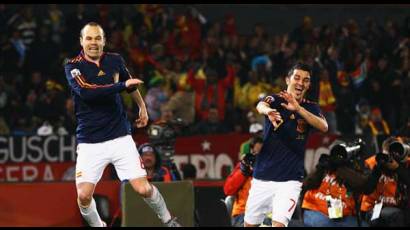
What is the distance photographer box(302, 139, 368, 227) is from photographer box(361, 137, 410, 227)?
217 millimetres

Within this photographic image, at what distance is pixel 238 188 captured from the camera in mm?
11617

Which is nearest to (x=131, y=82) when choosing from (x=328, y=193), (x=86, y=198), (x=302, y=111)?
(x=86, y=198)

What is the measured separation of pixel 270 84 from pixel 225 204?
21.4ft

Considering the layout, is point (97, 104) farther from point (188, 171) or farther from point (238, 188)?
point (188, 171)

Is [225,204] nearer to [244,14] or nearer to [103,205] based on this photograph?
[103,205]

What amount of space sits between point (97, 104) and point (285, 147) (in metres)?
1.84

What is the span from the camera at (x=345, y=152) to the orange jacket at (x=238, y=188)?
96 cm

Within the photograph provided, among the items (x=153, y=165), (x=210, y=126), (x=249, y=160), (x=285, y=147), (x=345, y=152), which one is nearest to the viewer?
(x=285, y=147)

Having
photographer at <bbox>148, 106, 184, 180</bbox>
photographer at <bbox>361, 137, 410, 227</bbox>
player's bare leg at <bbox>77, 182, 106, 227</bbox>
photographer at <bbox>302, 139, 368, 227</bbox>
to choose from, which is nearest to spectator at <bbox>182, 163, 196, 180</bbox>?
photographer at <bbox>148, 106, 184, 180</bbox>

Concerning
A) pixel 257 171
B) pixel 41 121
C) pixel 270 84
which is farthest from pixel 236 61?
pixel 257 171

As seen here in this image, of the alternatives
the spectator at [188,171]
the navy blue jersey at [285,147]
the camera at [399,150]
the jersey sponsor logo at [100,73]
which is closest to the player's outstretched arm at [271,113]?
the navy blue jersey at [285,147]

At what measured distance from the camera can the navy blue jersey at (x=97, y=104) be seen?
9.83m

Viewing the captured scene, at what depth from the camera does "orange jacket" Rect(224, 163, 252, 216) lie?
454 inches

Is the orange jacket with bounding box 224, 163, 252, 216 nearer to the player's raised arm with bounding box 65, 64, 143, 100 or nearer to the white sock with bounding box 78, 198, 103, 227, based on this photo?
the white sock with bounding box 78, 198, 103, 227
